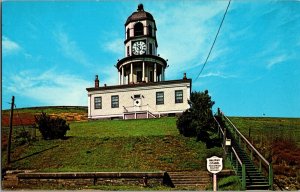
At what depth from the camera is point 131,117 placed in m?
37.1

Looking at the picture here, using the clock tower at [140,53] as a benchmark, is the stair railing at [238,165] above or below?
below

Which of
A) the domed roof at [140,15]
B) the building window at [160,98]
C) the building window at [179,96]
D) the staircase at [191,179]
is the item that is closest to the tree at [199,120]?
the staircase at [191,179]

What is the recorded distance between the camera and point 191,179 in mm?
17844

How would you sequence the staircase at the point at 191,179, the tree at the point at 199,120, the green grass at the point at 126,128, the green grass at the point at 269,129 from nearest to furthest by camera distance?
the staircase at the point at 191,179
the tree at the point at 199,120
the green grass at the point at 269,129
the green grass at the point at 126,128

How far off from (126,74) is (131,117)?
20.7ft

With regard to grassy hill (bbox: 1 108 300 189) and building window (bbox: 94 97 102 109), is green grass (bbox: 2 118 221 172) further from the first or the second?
building window (bbox: 94 97 102 109)

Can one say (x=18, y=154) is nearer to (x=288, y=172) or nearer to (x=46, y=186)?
(x=46, y=186)

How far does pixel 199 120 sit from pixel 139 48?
1898cm

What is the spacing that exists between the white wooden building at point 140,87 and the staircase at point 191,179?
18147 mm

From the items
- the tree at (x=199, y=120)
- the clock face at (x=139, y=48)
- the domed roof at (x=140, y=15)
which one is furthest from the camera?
Result: the clock face at (x=139, y=48)

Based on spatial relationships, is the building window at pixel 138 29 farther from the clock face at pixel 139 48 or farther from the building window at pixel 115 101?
the building window at pixel 115 101

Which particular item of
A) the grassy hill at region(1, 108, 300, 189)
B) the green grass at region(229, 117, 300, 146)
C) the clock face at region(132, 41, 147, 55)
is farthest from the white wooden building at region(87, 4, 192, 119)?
the grassy hill at region(1, 108, 300, 189)

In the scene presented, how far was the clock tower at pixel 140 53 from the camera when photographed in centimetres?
4044

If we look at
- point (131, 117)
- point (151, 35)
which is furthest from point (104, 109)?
point (151, 35)
